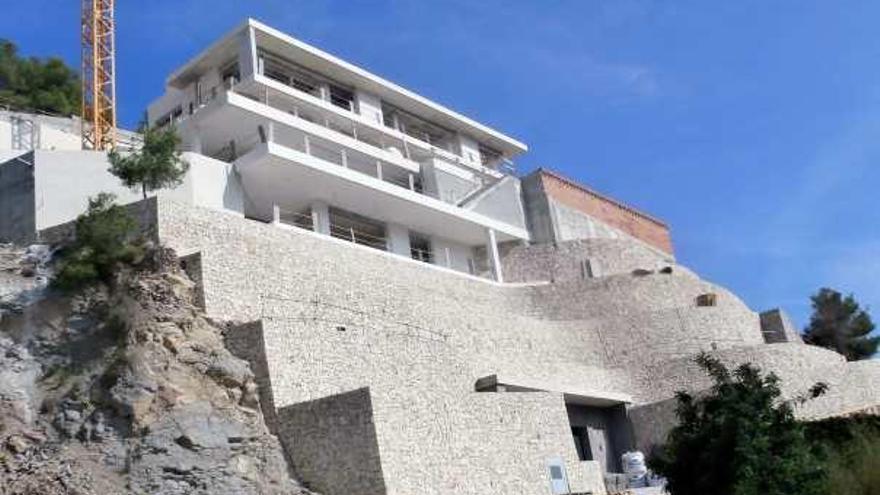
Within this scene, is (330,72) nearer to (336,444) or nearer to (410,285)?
(410,285)

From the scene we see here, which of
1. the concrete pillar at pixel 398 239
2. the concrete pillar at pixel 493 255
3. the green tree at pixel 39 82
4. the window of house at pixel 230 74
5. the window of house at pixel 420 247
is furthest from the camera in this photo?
the green tree at pixel 39 82

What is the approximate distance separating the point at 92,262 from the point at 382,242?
16235mm

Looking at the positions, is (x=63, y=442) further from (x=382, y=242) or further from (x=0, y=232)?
(x=382, y=242)

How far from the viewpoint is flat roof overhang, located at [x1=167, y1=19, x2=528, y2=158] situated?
132 ft

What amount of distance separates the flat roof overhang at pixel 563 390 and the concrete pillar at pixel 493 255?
8.41 meters

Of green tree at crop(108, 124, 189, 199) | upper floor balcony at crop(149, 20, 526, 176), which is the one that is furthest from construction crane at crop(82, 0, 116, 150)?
green tree at crop(108, 124, 189, 199)

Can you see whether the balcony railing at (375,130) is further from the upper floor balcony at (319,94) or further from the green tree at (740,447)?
the green tree at (740,447)

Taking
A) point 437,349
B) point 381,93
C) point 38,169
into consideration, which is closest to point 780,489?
point 437,349

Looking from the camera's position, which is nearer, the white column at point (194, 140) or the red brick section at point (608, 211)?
the white column at point (194, 140)

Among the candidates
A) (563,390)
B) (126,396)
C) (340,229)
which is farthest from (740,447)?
(340,229)

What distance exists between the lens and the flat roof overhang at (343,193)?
3481 centimetres

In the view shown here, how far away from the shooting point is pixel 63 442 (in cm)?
2145

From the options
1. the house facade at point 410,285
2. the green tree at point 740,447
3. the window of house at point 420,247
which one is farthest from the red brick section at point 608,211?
the green tree at point 740,447

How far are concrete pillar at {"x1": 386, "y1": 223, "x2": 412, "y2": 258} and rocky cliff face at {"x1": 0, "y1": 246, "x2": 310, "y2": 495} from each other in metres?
15.0
